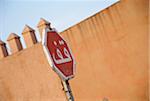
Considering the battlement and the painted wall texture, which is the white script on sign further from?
the battlement

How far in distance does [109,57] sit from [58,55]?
5.95 m

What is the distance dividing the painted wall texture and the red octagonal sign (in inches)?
218

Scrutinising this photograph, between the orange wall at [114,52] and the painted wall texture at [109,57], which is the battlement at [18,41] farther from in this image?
the orange wall at [114,52]

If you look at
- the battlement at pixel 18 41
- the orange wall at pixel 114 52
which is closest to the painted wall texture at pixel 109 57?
the orange wall at pixel 114 52

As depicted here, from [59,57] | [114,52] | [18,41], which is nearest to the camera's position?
[59,57]

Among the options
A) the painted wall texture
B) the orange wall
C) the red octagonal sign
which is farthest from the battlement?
the red octagonal sign

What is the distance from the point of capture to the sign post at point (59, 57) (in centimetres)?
171

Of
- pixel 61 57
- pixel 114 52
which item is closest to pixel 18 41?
pixel 114 52

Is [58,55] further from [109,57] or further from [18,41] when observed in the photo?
[18,41]

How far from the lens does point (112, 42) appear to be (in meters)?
7.53

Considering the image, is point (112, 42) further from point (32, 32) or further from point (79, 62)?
point (32, 32)

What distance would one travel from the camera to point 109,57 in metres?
7.61

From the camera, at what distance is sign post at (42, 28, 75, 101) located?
1711 millimetres

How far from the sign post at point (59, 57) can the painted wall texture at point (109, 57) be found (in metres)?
5.54
